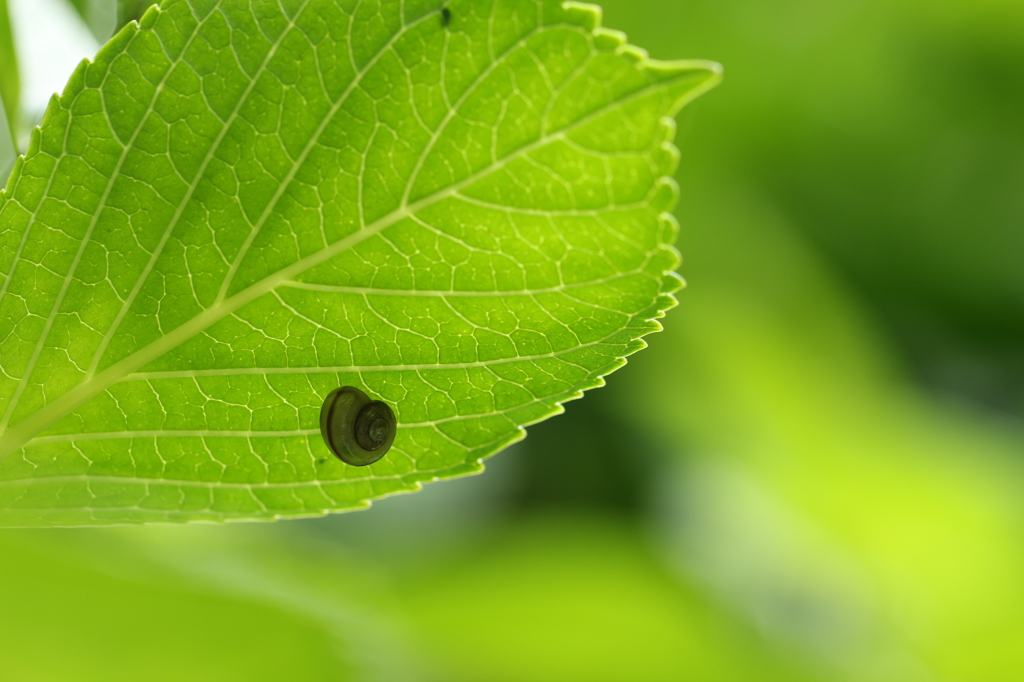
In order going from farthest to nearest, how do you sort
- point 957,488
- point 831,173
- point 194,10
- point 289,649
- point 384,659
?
point 831,173 → point 957,488 → point 384,659 → point 289,649 → point 194,10

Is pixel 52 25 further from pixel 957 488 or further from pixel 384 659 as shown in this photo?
pixel 957 488

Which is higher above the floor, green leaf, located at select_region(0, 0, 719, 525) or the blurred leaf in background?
the blurred leaf in background

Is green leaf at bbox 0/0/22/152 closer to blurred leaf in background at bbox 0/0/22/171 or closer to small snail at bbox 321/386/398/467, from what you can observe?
blurred leaf in background at bbox 0/0/22/171

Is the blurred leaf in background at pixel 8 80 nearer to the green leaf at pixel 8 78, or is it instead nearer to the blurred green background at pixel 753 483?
the green leaf at pixel 8 78

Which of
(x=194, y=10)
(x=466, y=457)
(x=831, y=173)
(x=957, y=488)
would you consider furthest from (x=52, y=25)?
(x=831, y=173)

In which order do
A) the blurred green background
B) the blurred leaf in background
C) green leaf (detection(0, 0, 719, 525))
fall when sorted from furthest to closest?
the blurred green background, the blurred leaf in background, green leaf (detection(0, 0, 719, 525))

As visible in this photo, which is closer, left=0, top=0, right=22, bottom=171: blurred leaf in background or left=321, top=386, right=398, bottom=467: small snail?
left=321, top=386, right=398, bottom=467: small snail

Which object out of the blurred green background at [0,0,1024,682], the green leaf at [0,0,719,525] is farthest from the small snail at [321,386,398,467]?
the blurred green background at [0,0,1024,682]
